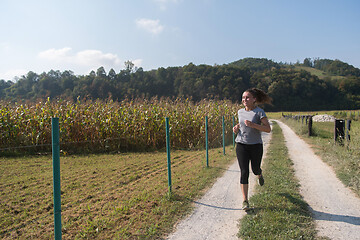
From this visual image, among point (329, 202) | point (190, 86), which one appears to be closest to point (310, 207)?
point (329, 202)

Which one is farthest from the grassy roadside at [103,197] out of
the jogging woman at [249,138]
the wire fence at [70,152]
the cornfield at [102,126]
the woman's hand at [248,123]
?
the cornfield at [102,126]

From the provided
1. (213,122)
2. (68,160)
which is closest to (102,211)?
(68,160)

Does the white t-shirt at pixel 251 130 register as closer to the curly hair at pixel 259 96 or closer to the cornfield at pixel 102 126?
the curly hair at pixel 259 96

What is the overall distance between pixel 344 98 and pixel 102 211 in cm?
8835

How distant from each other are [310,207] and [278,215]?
2.99ft

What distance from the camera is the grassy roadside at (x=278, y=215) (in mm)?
3266

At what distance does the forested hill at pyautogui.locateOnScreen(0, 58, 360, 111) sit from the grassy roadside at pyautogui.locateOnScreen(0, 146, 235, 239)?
266 cm

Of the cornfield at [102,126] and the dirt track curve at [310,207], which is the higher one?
the cornfield at [102,126]

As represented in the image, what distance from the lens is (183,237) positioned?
3.35 m

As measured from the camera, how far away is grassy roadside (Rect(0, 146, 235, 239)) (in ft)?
12.0

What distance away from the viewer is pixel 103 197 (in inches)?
202

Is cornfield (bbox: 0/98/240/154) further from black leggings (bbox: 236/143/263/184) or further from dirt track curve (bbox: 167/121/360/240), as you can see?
black leggings (bbox: 236/143/263/184)

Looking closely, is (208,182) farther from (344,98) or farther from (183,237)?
(344,98)

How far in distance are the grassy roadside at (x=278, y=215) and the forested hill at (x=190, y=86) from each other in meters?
1.69
